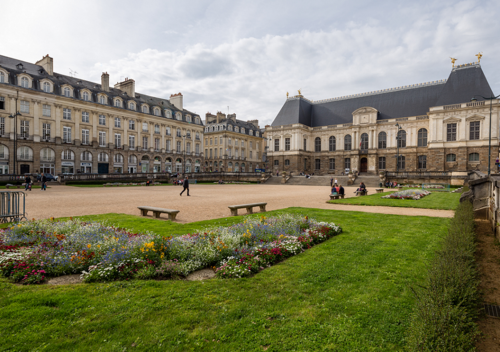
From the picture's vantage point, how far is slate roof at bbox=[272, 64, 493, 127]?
149 feet

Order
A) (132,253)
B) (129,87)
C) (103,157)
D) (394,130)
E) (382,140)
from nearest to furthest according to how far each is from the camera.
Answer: (132,253) < (103,157) < (394,130) < (382,140) < (129,87)

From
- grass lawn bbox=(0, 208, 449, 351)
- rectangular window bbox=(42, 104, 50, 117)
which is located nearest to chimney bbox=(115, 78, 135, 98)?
rectangular window bbox=(42, 104, 50, 117)

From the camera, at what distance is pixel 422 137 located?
51.2m

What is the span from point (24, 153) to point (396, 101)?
64.4 meters

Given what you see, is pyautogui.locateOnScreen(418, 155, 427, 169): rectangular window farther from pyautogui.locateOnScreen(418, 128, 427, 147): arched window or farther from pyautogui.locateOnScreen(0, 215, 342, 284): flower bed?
pyautogui.locateOnScreen(0, 215, 342, 284): flower bed

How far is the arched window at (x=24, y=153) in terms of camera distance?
136ft

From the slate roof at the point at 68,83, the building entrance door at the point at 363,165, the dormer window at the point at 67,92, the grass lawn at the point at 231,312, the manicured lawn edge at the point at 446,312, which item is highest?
the slate roof at the point at 68,83

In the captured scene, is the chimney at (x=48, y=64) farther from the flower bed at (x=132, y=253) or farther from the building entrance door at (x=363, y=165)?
the building entrance door at (x=363, y=165)

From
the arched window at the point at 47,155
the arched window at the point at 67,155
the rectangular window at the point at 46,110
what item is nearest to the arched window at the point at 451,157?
the arched window at the point at 67,155

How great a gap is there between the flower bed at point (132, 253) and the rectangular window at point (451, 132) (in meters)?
49.4

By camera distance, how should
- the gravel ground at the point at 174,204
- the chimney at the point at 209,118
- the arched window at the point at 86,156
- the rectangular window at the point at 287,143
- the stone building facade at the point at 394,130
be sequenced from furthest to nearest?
1. the chimney at the point at 209,118
2. the rectangular window at the point at 287,143
3. the arched window at the point at 86,156
4. the stone building facade at the point at 394,130
5. the gravel ground at the point at 174,204

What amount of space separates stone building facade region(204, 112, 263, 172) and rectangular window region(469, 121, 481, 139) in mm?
47705

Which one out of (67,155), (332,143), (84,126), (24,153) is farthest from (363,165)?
(24,153)

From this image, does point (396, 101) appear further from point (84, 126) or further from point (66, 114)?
point (66, 114)
